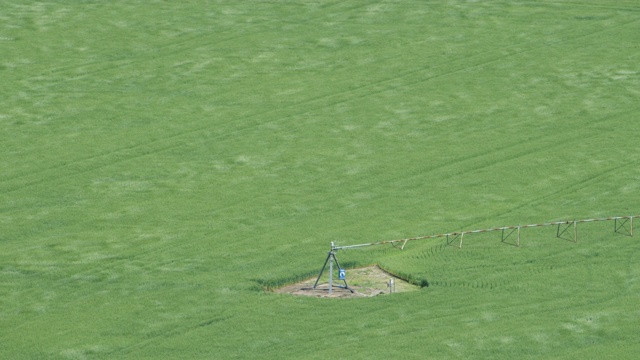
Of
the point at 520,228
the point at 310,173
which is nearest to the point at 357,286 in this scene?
the point at 520,228

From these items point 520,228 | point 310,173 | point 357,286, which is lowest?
point 310,173

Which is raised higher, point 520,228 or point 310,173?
point 520,228

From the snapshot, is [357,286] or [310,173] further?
[310,173]

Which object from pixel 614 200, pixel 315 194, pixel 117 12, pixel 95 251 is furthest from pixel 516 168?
pixel 117 12

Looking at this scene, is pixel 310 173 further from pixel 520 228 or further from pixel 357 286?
pixel 357 286

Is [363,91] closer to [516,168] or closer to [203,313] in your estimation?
[516,168]

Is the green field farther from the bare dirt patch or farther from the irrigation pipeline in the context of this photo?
the bare dirt patch
